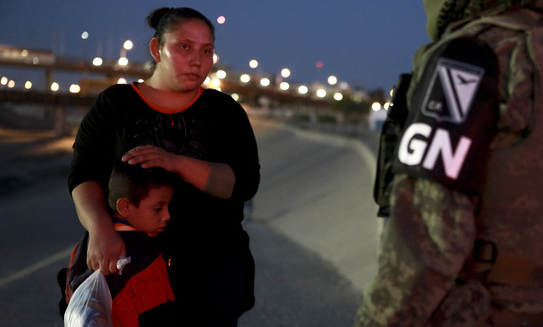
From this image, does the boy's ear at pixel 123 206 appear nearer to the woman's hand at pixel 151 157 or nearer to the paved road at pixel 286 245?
the woman's hand at pixel 151 157

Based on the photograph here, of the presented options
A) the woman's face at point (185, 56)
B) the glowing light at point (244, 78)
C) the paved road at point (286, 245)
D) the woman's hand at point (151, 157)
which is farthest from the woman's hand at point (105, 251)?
the glowing light at point (244, 78)

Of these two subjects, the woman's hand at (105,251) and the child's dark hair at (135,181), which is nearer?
the woman's hand at (105,251)

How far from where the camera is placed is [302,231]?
14.9 metres

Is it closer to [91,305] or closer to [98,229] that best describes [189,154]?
[98,229]

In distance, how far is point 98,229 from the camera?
2.59 metres

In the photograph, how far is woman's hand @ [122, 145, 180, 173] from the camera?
2.55m

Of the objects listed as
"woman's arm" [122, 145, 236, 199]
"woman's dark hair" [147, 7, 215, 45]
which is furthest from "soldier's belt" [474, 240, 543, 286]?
"woman's dark hair" [147, 7, 215, 45]

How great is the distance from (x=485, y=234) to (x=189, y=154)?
4.65 feet

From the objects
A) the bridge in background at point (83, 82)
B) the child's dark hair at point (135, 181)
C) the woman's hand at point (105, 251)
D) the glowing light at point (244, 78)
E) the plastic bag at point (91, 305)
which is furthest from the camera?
the glowing light at point (244, 78)

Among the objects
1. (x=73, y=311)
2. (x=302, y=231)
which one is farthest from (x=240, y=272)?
(x=302, y=231)

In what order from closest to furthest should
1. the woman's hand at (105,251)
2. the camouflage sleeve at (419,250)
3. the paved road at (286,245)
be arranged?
1. the camouflage sleeve at (419,250)
2. the woman's hand at (105,251)
3. the paved road at (286,245)

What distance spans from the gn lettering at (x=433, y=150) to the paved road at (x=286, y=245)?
208 inches

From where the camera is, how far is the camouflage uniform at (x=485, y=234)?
5.90ft

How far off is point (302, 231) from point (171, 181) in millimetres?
12376
